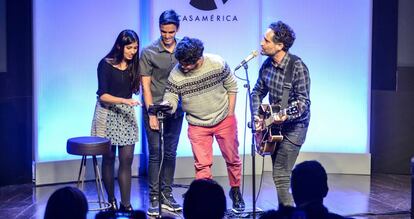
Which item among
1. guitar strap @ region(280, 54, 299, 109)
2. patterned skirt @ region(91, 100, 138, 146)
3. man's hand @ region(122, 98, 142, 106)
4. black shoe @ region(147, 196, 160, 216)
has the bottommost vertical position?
black shoe @ region(147, 196, 160, 216)

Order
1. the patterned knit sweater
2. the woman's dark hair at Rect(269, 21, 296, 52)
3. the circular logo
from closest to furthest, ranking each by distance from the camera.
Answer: the woman's dark hair at Rect(269, 21, 296, 52) < the patterned knit sweater < the circular logo

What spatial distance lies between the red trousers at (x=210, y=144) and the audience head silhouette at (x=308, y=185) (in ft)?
7.80

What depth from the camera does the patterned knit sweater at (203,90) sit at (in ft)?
21.4

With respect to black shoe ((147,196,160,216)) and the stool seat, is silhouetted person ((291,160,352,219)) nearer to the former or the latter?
the stool seat

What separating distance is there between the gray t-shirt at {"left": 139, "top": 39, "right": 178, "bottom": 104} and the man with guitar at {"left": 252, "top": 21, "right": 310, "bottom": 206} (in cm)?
Result: 104

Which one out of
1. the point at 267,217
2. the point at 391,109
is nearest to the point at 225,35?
the point at 391,109

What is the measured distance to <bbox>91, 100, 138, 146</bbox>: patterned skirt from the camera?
6723 millimetres

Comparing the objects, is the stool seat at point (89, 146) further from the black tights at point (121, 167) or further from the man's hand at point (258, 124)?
the man's hand at point (258, 124)

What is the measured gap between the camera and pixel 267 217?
3906 mm

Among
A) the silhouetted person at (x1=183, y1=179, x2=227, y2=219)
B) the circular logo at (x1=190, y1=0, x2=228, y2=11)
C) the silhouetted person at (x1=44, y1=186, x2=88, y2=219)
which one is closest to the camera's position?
the silhouetted person at (x1=44, y1=186, x2=88, y2=219)

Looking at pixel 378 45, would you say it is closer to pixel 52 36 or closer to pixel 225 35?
pixel 225 35

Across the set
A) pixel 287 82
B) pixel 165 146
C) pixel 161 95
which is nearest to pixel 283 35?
pixel 287 82

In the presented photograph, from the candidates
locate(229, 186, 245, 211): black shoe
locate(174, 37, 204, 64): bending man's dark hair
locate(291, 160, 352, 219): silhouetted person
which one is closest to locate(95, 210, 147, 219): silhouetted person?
locate(291, 160, 352, 219): silhouetted person

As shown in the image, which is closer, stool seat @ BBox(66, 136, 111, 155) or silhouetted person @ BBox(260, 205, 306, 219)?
silhouetted person @ BBox(260, 205, 306, 219)
